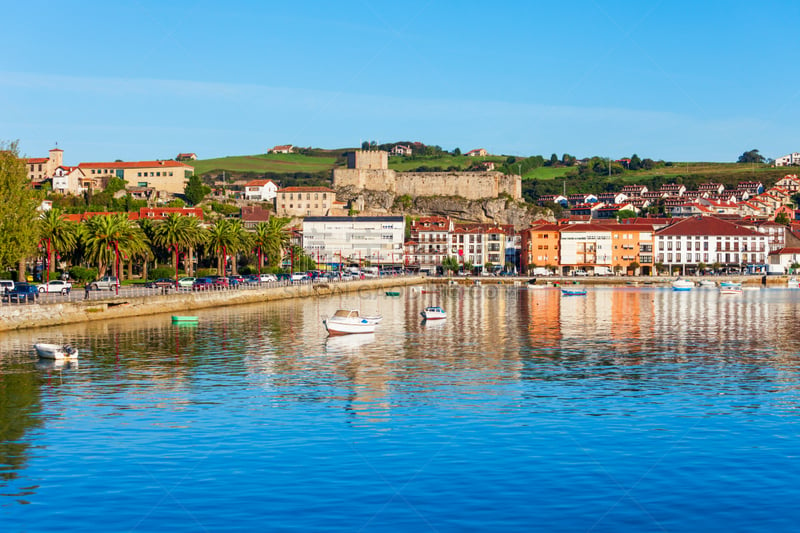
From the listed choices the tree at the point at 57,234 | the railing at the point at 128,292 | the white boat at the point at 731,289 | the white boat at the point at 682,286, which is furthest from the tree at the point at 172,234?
the white boat at the point at 682,286

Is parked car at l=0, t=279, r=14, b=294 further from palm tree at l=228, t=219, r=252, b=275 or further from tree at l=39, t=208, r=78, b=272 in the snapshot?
palm tree at l=228, t=219, r=252, b=275

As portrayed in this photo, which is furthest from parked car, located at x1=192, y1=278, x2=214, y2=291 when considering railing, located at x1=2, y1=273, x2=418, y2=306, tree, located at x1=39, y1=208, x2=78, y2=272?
tree, located at x1=39, y1=208, x2=78, y2=272

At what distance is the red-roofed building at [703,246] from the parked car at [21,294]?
131m

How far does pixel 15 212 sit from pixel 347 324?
2763 centimetres

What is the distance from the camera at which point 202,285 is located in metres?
95.6

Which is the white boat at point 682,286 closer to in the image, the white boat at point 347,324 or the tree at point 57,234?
the tree at point 57,234

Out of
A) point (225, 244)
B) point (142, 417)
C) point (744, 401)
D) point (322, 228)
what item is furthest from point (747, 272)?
point (142, 417)

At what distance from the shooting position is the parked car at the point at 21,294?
66.6 meters

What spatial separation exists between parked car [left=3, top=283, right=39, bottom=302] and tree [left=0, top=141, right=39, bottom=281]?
2.48 meters

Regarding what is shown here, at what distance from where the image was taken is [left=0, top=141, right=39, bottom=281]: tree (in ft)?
225

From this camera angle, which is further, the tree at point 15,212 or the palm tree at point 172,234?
the palm tree at point 172,234

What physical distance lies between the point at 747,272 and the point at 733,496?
168 m

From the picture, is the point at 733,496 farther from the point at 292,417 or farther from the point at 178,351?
the point at 178,351

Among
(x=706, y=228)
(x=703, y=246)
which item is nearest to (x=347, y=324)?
(x=703, y=246)
